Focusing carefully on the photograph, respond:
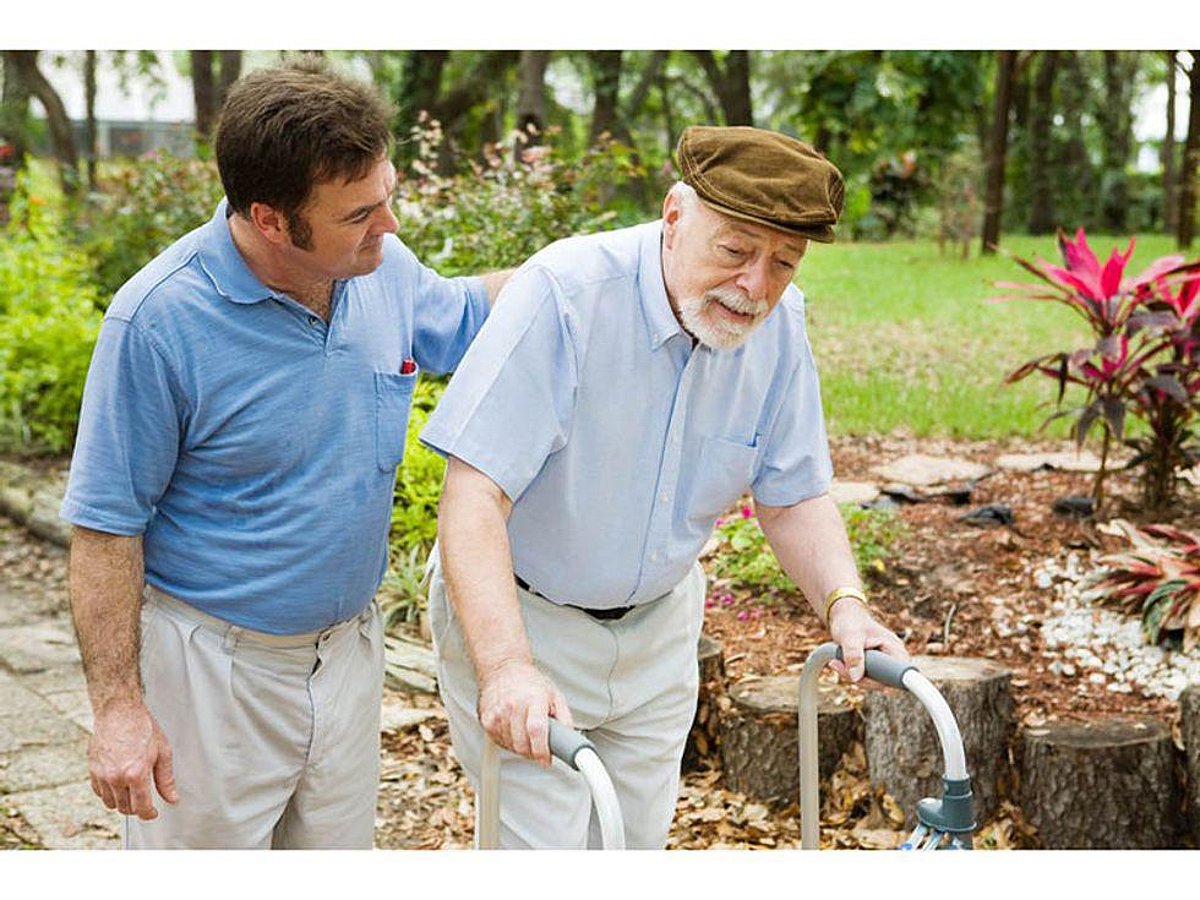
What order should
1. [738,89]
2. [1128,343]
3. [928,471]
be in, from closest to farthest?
[1128,343] → [928,471] → [738,89]

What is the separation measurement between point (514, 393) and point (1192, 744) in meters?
2.27

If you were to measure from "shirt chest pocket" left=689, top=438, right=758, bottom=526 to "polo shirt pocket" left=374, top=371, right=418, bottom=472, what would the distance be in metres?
0.47

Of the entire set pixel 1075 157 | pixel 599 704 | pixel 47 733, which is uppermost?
pixel 1075 157

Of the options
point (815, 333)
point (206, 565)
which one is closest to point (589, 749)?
point (206, 565)

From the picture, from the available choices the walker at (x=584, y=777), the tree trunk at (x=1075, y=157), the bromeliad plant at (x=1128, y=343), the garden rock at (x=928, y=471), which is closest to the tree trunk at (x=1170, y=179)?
the tree trunk at (x=1075, y=157)

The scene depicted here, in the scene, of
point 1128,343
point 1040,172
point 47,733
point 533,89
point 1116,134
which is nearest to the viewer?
Result: point 47,733

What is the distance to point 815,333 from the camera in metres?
8.98

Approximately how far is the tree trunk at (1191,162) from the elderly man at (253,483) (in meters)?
8.69

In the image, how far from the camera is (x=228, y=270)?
6.88ft

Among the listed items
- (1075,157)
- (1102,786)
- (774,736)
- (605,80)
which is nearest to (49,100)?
(605,80)

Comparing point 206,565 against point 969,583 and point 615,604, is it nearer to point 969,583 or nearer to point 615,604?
point 615,604

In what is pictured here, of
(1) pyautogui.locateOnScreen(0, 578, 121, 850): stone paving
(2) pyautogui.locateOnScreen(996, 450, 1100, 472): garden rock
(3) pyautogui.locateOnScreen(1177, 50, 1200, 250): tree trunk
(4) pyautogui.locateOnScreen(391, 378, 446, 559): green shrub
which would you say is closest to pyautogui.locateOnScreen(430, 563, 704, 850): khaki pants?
(1) pyautogui.locateOnScreen(0, 578, 121, 850): stone paving

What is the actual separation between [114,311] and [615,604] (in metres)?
0.88

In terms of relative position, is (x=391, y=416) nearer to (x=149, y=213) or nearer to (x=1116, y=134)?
(x=149, y=213)
